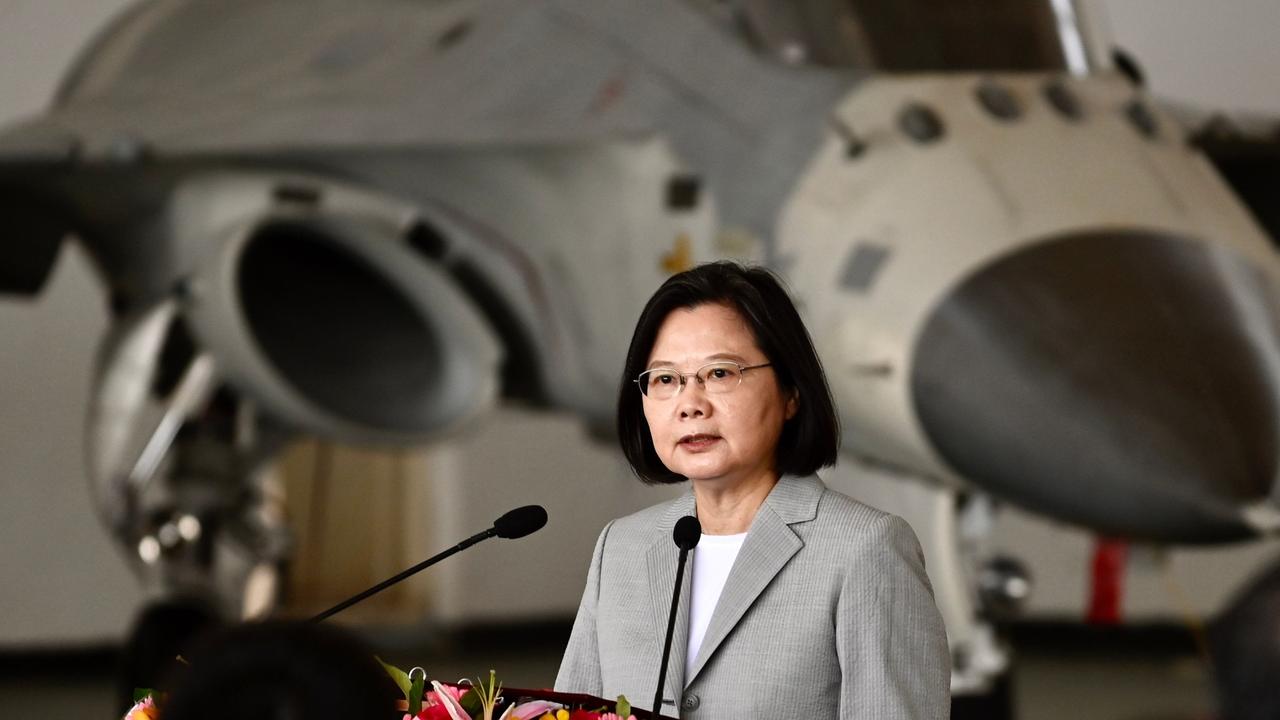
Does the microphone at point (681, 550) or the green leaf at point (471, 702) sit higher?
the microphone at point (681, 550)

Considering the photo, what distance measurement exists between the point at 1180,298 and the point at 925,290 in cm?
33

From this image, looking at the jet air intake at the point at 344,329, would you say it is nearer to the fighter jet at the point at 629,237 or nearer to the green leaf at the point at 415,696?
the fighter jet at the point at 629,237

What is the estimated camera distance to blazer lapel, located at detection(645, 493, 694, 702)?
2.64ft

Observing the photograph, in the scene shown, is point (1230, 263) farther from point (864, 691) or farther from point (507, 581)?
point (507, 581)

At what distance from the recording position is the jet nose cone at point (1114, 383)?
195cm

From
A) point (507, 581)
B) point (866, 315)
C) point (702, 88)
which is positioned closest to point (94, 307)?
point (507, 581)

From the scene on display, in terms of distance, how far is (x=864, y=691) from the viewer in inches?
29.3

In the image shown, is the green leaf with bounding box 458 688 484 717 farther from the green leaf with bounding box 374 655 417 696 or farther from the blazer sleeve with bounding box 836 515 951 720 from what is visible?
the blazer sleeve with bounding box 836 515 951 720

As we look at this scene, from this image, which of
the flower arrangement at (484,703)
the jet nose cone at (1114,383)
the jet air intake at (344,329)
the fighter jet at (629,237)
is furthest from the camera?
the jet air intake at (344,329)

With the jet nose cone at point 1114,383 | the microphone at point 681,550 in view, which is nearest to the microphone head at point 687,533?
the microphone at point 681,550

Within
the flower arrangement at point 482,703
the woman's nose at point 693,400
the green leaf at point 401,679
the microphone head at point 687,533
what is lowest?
the flower arrangement at point 482,703

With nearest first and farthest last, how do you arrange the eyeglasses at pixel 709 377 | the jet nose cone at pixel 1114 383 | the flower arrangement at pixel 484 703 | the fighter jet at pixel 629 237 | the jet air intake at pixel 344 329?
the flower arrangement at pixel 484 703
the eyeglasses at pixel 709 377
the jet nose cone at pixel 1114 383
the fighter jet at pixel 629 237
the jet air intake at pixel 344 329

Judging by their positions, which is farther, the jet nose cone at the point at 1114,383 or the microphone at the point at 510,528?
the jet nose cone at the point at 1114,383

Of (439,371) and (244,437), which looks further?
(244,437)
